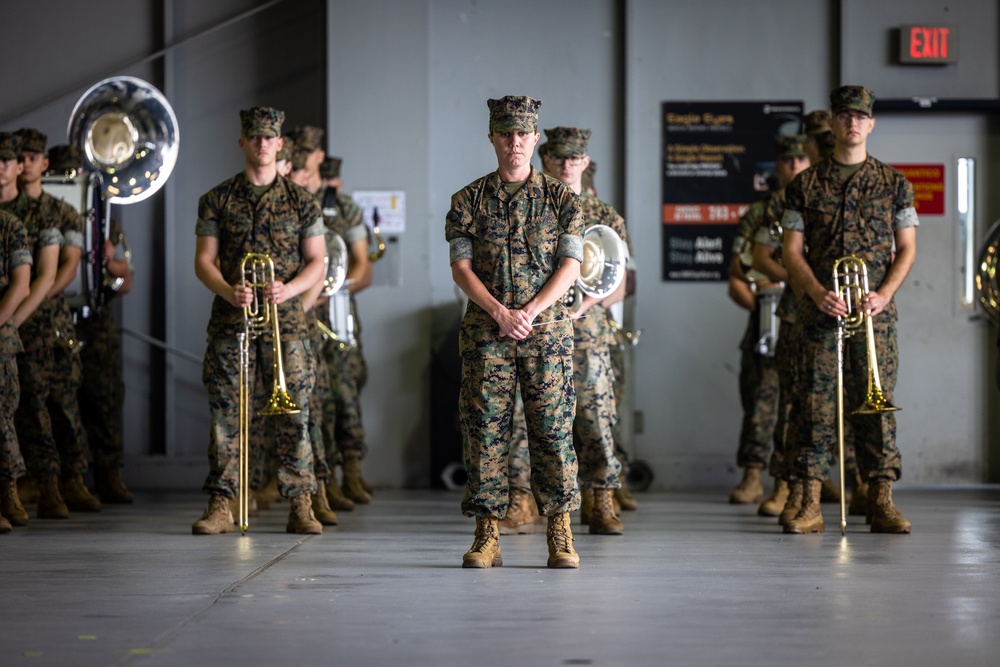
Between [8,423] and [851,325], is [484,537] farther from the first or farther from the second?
[8,423]

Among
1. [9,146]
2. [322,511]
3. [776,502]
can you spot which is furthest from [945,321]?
[9,146]

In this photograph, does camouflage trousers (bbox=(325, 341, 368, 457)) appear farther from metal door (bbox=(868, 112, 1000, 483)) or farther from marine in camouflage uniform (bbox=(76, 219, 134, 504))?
metal door (bbox=(868, 112, 1000, 483))

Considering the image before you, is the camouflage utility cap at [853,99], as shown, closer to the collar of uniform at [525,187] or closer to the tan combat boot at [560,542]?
the collar of uniform at [525,187]

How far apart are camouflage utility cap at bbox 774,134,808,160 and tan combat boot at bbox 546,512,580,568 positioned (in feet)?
11.6

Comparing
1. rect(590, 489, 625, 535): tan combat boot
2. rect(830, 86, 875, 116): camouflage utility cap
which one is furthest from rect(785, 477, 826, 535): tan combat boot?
rect(830, 86, 875, 116): camouflage utility cap

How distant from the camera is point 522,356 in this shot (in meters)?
5.80

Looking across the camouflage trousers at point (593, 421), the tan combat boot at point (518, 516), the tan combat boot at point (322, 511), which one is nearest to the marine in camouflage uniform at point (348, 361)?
the tan combat boot at point (322, 511)

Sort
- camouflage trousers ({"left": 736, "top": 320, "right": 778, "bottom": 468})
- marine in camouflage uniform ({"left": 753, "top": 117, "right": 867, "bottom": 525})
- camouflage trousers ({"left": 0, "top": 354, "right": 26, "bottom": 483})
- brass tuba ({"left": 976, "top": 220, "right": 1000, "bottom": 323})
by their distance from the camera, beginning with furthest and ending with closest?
camouflage trousers ({"left": 736, "top": 320, "right": 778, "bottom": 468})
brass tuba ({"left": 976, "top": 220, "right": 1000, "bottom": 323})
marine in camouflage uniform ({"left": 753, "top": 117, "right": 867, "bottom": 525})
camouflage trousers ({"left": 0, "top": 354, "right": 26, "bottom": 483})

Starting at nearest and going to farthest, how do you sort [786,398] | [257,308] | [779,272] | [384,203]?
[257,308] → [779,272] → [786,398] → [384,203]

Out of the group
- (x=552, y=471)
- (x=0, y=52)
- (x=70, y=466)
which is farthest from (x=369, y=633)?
(x=0, y=52)

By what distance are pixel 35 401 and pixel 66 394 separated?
1.42 feet

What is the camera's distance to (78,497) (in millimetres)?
8641

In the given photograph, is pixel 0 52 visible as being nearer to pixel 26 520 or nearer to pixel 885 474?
pixel 26 520

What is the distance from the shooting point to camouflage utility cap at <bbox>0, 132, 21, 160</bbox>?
7.78 metres
